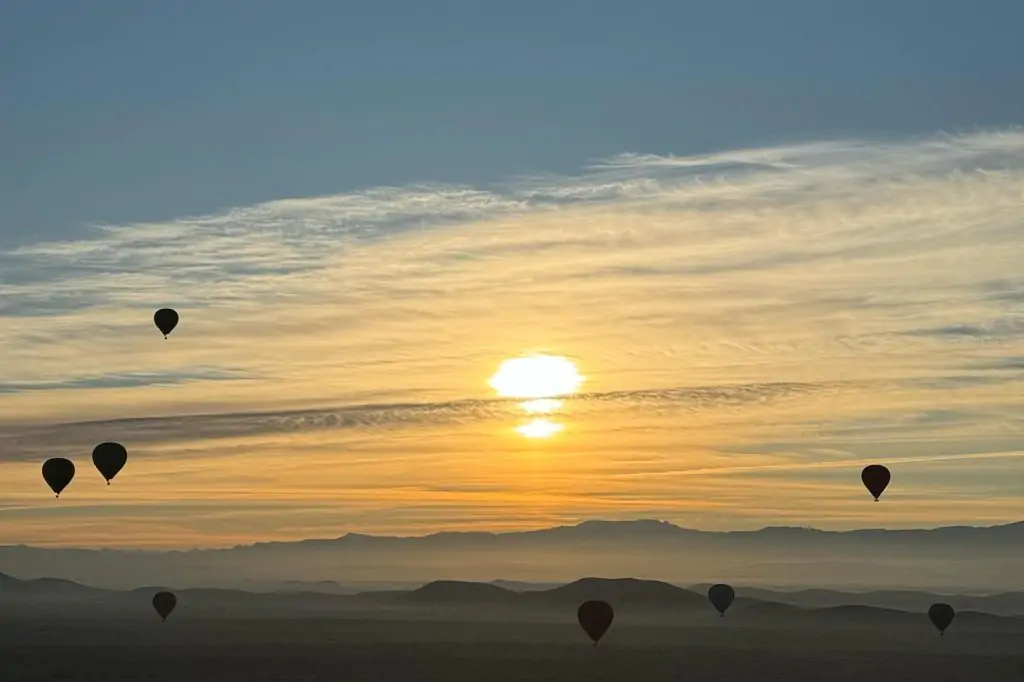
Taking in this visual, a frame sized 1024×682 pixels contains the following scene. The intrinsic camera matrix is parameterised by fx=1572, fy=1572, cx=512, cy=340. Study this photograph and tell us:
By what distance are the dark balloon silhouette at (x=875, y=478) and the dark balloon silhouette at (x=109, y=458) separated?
50637 mm

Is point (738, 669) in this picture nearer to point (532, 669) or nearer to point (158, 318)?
point (532, 669)

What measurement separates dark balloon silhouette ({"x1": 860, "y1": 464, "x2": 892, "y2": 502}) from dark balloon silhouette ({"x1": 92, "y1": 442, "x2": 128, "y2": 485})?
166 feet

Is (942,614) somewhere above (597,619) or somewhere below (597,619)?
above

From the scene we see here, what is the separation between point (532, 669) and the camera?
185250 mm

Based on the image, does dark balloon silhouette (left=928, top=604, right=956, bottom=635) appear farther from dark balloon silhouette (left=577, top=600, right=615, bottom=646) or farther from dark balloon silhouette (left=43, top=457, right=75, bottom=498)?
dark balloon silhouette (left=43, top=457, right=75, bottom=498)

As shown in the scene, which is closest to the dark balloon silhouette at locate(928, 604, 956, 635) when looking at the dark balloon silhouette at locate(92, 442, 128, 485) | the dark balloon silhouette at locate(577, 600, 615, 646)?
the dark balloon silhouette at locate(577, 600, 615, 646)

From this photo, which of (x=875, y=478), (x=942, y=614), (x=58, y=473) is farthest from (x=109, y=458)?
(x=942, y=614)

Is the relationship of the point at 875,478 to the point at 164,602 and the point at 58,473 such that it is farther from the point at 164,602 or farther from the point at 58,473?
the point at 164,602

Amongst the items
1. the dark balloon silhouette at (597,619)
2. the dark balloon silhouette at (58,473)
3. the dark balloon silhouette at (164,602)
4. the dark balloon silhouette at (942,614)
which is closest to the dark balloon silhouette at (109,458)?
the dark balloon silhouette at (58,473)

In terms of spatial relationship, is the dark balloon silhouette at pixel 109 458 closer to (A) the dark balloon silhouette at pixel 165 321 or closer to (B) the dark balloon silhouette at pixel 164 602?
(A) the dark balloon silhouette at pixel 165 321

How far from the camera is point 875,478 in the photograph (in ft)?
360

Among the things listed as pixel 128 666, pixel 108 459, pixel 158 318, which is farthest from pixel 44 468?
pixel 128 666

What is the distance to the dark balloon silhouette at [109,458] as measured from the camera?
331 ft

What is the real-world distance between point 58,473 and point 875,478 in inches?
2186
